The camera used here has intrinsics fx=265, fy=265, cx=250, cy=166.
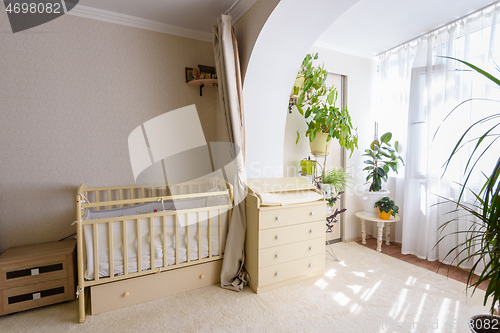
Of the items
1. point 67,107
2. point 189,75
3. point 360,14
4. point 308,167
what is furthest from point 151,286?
point 360,14

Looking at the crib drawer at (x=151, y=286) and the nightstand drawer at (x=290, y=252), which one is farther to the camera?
the nightstand drawer at (x=290, y=252)

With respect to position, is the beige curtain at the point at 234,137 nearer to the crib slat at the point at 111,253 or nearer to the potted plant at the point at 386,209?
the crib slat at the point at 111,253

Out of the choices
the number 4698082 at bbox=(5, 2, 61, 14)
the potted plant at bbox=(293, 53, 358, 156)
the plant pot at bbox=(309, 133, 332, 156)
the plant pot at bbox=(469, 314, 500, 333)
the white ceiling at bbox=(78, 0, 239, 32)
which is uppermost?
the white ceiling at bbox=(78, 0, 239, 32)

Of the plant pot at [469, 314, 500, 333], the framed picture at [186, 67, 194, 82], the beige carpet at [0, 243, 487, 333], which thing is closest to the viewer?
the plant pot at [469, 314, 500, 333]

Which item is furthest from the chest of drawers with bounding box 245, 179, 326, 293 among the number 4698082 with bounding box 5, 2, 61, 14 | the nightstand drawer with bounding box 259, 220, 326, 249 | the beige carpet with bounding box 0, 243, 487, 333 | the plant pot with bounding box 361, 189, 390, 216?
the number 4698082 with bounding box 5, 2, 61, 14

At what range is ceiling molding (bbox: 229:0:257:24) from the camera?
7.37 feet

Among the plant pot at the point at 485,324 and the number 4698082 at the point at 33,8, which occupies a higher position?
the number 4698082 at the point at 33,8

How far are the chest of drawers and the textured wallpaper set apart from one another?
54.4 inches

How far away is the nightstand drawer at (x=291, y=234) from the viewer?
2222 mm

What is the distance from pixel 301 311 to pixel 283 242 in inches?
21.2

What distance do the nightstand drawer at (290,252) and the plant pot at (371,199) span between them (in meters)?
1.13

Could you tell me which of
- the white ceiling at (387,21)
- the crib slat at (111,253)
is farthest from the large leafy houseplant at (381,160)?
the crib slat at (111,253)

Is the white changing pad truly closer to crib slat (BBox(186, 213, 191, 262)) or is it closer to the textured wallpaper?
crib slat (BBox(186, 213, 191, 262))

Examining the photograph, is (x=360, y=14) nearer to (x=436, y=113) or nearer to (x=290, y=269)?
(x=436, y=113)
